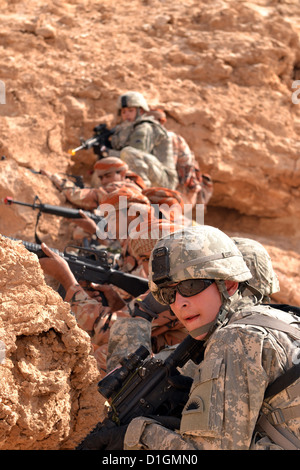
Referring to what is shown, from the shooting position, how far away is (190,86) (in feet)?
28.1

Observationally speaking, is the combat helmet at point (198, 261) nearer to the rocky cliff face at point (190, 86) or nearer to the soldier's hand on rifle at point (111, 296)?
the soldier's hand on rifle at point (111, 296)

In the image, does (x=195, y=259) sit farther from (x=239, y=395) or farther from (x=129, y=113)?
(x=129, y=113)

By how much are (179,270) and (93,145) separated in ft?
16.4

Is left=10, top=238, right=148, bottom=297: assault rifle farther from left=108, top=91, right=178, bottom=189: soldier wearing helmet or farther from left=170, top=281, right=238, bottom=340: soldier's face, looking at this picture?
left=108, top=91, right=178, bottom=189: soldier wearing helmet

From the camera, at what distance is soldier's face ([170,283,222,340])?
2387 mm

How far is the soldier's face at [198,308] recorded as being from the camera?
239 centimetres

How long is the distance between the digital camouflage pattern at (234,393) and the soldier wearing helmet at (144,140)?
4.88 m

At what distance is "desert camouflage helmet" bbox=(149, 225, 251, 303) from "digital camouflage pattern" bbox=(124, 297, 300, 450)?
0.29m

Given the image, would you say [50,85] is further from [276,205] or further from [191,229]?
[191,229]

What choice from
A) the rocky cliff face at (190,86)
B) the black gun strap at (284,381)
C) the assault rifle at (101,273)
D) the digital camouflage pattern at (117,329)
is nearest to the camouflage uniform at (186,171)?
the rocky cliff face at (190,86)

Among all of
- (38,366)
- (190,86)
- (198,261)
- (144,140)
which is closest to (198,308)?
(198,261)

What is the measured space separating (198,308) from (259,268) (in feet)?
2.59
